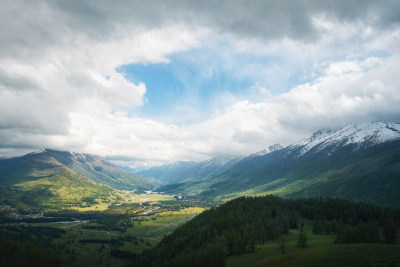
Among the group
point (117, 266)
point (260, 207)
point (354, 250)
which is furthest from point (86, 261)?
point (354, 250)

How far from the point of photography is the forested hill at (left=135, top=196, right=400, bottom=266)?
101688mm

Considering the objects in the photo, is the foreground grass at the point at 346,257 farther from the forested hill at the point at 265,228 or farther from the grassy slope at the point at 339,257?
the forested hill at the point at 265,228

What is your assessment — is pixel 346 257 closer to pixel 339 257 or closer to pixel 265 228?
pixel 339 257

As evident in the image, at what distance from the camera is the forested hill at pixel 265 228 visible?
10169 cm

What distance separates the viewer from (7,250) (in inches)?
4075

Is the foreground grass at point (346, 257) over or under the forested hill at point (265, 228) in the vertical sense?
over

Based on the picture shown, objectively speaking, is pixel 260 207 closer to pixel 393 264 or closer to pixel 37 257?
pixel 393 264

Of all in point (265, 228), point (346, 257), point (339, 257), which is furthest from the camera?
point (265, 228)

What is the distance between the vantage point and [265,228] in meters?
132

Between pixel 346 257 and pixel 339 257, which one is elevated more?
pixel 346 257

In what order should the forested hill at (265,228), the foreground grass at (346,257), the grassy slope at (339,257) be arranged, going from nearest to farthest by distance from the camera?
the foreground grass at (346,257) → the grassy slope at (339,257) → the forested hill at (265,228)

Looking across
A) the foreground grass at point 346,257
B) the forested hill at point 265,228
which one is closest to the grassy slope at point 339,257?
the foreground grass at point 346,257

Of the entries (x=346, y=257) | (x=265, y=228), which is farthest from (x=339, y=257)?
(x=265, y=228)

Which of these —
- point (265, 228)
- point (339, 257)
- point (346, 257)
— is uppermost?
point (346, 257)
